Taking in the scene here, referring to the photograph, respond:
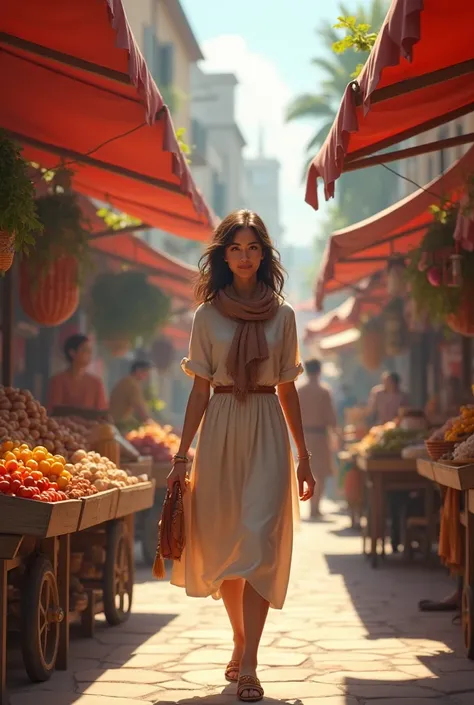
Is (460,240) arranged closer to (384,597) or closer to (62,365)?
(384,597)

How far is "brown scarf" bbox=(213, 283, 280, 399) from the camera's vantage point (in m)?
5.90

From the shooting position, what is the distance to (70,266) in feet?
32.4

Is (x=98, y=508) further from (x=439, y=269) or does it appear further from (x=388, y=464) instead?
(x=388, y=464)

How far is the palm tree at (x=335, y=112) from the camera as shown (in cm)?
4391

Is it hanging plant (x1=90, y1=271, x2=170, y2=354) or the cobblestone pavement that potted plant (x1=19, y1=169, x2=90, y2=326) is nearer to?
the cobblestone pavement

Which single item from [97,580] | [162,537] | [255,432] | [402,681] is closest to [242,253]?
[255,432]

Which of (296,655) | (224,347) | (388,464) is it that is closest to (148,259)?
(388,464)

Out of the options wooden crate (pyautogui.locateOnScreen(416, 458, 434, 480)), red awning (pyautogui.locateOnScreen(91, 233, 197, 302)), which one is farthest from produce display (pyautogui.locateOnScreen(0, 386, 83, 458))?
red awning (pyautogui.locateOnScreen(91, 233, 197, 302))

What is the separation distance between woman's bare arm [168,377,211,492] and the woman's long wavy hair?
0.46m

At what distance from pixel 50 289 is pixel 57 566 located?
3.51 meters

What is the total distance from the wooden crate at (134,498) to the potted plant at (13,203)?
173cm

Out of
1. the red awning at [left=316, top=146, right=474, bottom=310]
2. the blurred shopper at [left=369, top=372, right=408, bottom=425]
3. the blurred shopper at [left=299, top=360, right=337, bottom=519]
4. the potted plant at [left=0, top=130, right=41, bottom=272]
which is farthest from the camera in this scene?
the blurred shopper at [left=299, top=360, right=337, bottom=519]

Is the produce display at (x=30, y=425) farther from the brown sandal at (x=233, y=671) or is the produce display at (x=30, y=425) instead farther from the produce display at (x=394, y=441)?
the produce display at (x=394, y=441)

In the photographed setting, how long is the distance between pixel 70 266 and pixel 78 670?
4166mm
